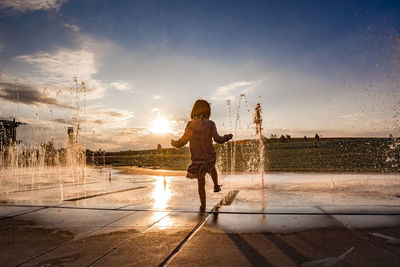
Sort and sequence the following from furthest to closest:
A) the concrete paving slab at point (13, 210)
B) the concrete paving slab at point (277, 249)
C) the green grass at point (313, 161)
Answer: the green grass at point (313, 161)
the concrete paving slab at point (13, 210)
the concrete paving slab at point (277, 249)

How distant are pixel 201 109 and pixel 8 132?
60.1m

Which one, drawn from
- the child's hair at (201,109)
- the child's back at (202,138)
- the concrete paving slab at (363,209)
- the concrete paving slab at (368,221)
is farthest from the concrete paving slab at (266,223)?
the child's hair at (201,109)

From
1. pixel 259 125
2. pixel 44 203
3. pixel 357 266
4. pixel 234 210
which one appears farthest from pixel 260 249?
pixel 259 125

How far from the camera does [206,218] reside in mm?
4027

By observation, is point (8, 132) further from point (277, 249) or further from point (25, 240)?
point (277, 249)

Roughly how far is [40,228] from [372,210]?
4.63 metres

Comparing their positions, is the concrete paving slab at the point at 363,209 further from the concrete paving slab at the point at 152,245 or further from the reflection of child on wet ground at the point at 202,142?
the concrete paving slab at the point at 152,245

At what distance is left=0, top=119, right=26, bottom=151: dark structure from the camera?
169ft

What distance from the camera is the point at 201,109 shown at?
4.90 metres

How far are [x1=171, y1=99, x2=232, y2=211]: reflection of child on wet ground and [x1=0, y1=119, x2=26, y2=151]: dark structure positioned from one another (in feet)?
185

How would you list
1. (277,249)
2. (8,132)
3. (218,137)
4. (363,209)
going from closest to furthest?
(277,249) → (363,209) → (218,137) → (8,132)

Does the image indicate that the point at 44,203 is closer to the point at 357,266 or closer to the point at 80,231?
the point at 80,231

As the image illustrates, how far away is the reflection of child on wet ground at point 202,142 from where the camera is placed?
466cm

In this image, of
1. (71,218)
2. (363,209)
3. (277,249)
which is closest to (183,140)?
(71,218)
